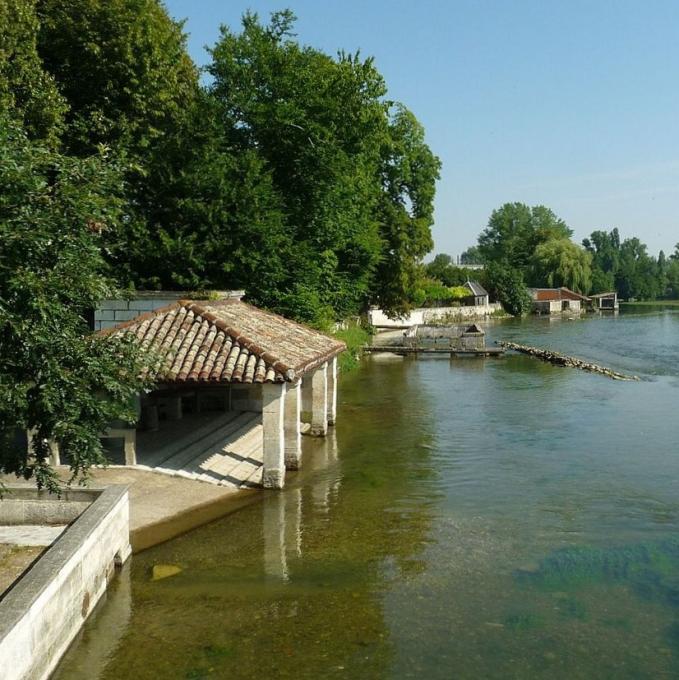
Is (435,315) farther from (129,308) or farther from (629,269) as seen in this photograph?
(629,269)

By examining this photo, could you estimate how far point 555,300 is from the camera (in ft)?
346

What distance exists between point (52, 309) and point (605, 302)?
12094 cm

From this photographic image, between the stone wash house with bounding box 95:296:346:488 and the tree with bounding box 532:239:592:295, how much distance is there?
94655 mm

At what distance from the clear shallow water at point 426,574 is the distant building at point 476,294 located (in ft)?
229

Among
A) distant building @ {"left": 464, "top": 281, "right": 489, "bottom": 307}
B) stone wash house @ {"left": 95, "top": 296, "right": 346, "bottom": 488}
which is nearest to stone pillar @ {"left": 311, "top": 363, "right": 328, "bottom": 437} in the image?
stone wash house @ {"left": 95, "top": 296, "right": 346, "bottom": 488}

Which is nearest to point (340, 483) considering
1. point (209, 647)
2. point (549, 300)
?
point (209, 647)

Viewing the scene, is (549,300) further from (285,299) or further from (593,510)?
(593,510)

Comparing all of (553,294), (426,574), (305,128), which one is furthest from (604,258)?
(426,574)

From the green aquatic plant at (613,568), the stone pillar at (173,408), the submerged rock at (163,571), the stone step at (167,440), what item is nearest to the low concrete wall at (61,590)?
the submerged rock at (163,571)

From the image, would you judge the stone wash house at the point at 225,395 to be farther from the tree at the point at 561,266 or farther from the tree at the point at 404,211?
the tree at the point at 561,266

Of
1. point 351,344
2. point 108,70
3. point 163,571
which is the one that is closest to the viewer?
point 163,571

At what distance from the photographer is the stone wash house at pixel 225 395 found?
1507cm

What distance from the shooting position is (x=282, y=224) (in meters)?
27.8

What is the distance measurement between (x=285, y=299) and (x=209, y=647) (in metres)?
18.4
